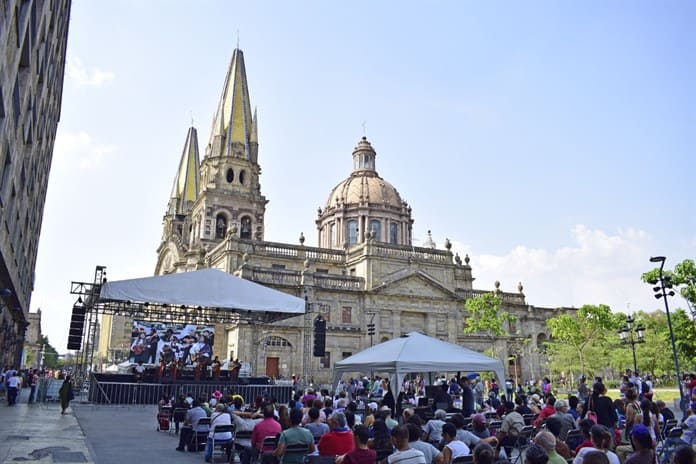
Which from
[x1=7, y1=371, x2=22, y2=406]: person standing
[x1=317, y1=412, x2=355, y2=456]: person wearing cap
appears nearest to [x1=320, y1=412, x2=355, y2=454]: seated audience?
[x1=317, y1=412, x2=355, y2=456]: person wearing cap

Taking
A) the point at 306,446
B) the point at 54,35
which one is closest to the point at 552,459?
the point at 306,446

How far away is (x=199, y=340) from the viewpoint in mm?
31828

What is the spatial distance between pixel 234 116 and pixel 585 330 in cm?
3536

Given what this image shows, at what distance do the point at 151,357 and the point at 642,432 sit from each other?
28837 millimetres

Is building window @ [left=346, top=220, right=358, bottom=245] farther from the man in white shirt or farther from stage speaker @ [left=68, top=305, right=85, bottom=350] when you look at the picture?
the man in white shirt

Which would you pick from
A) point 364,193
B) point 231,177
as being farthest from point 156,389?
point 364,193

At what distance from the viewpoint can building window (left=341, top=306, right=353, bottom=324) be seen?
44062 mm

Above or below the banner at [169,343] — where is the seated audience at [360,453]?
below

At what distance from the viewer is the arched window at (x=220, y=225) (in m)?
49.9

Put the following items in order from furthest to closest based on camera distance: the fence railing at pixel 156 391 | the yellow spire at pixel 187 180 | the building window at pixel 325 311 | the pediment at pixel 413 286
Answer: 1. the yellow spire at pixel 187 180
2. the pediment at pixel 413 286
3. the building window at pixel 325 311
4. the fence railing at pixel 156 391

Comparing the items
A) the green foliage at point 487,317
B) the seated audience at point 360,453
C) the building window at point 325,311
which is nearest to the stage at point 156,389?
the seated audience at point 360,453

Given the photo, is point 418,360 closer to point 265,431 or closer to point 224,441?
point 224,441

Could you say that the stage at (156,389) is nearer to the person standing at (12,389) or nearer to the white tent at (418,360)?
the person standing at (12,389)

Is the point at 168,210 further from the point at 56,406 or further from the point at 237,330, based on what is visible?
the point at 56,406
